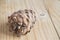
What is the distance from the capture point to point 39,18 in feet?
2.21

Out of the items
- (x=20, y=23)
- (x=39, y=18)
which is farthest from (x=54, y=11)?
(x=20, y=23)

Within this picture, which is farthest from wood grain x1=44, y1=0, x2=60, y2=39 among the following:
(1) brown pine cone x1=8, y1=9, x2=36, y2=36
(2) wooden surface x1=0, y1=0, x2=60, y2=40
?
(1) brown pine cone x1=8, y1=9, x2=36, y2=36

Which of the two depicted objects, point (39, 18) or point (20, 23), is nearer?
point (20, 23)

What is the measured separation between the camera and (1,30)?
608 mm

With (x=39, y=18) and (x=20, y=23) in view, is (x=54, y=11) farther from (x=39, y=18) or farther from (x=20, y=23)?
(x=20, y=23)

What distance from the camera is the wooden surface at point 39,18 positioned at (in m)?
0.59

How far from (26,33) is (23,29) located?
0.03 metres

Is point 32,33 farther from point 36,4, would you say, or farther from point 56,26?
point 36,4

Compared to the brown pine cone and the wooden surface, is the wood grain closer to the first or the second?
the wooden surface

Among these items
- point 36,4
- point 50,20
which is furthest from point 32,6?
point 50,20

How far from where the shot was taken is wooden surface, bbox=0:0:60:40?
0.59 meters

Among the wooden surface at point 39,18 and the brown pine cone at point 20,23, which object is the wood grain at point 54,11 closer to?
the wooden surface at point 39,18

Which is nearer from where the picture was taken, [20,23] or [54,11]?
[20,23]

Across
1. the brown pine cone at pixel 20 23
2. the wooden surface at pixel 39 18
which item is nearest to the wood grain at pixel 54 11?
the wooden surface at pixel 39 18
